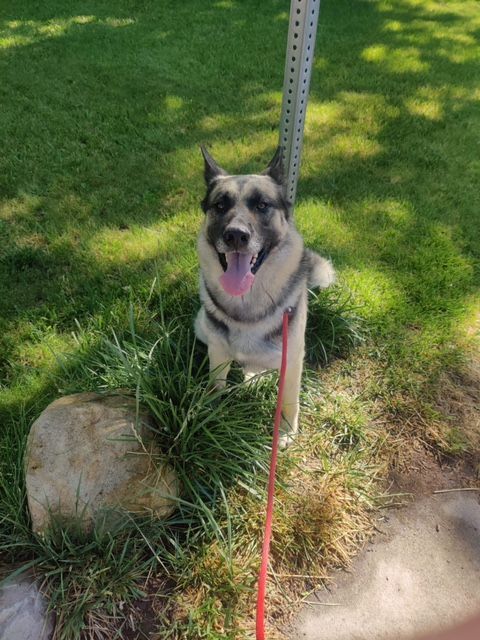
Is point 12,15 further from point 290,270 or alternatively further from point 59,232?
point 290,270

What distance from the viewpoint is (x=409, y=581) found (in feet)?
6.84

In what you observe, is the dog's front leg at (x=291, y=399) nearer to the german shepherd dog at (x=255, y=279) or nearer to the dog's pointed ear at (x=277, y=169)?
the german shepherd dog at (x=255, y=279)

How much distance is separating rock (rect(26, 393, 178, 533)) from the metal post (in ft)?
5.73

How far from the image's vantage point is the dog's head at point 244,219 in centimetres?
209

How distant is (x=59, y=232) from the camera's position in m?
3.77

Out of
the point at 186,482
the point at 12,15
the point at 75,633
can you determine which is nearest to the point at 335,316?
the point at 186,482

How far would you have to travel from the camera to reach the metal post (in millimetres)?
2080

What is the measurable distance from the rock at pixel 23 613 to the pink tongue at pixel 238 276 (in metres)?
1.58

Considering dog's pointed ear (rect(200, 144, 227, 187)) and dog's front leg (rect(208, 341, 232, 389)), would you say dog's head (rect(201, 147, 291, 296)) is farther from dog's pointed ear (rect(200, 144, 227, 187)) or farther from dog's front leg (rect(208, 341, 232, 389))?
dog's front leg (rect(208, 341, 232, 389))

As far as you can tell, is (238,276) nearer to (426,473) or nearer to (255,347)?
(255,347)

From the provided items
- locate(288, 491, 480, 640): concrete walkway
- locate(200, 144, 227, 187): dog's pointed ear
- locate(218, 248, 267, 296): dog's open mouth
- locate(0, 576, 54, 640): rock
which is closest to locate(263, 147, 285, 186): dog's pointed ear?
locate(200, 144, 227, 187): dog's pointed ear

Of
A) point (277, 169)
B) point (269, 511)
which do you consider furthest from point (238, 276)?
point (269, 511)

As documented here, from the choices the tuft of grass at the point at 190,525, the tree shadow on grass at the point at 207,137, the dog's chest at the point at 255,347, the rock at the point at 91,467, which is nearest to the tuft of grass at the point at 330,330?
the tree shadow on grass at the point at 207,137

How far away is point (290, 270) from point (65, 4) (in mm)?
8090
